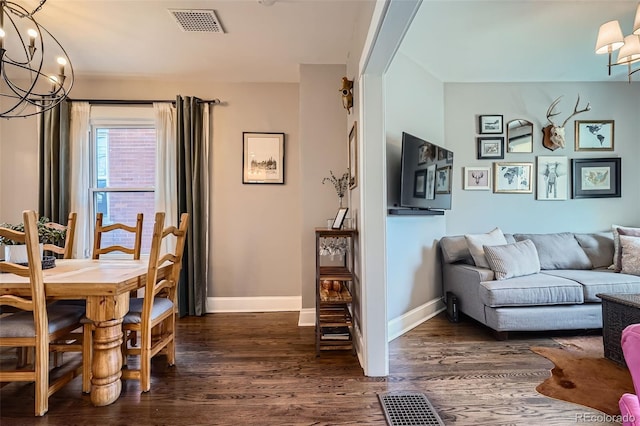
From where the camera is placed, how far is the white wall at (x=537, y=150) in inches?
147

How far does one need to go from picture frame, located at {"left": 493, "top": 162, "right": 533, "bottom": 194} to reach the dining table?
3766mm

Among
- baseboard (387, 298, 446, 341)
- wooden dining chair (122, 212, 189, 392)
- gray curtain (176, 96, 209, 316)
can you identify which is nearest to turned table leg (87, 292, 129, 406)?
wooden dining chair (122, 212, 189, 392)

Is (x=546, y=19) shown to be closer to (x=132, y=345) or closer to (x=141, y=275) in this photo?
(x=141, y=275)

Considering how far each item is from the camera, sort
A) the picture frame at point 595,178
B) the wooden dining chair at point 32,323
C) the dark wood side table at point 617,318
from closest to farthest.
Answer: the wooden dining chair at point 32,323
the dark wood side table at point 617,318
the picture frame at point 595,178

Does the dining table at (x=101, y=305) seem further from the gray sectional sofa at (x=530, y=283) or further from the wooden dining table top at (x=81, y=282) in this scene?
the gray sectional sofa at (x=530, y=283)

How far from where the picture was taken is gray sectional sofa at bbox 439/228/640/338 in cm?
275

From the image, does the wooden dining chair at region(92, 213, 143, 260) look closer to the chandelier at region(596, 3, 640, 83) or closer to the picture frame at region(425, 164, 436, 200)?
the picture frame at region(425, 164, 436, 200)

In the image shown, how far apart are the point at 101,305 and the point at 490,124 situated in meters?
4.06

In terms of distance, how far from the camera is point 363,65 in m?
2.09

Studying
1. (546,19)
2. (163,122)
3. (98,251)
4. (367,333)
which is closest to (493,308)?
(367,333)

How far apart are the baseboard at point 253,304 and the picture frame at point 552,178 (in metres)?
3.13

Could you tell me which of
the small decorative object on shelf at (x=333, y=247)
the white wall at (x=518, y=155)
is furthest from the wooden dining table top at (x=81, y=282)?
the white wall at (x=518, y=155)

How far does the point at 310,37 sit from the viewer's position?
276cm

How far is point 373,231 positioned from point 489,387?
119 centimetres
